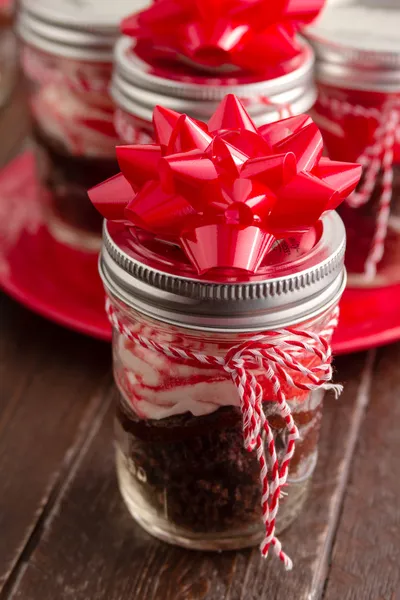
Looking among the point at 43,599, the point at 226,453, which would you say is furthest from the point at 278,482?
the point at 43,599

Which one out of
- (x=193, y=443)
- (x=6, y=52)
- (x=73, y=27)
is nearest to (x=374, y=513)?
(x=193, y=443)

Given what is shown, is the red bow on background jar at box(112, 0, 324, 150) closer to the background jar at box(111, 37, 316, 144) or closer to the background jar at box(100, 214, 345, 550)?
the background jar at box(111, 37, 316, 144)

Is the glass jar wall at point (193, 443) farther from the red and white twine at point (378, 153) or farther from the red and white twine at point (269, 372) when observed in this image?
the red and white twine at point (378, 153)

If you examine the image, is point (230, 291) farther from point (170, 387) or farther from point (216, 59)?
point (216, 59)

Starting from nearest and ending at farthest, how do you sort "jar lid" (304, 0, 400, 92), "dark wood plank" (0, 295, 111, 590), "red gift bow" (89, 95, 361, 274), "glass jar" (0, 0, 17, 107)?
→ "red gift bow" (89, 95, 361, 274) → "dark wood plank" (0, 295, 111, 590) → "jar lid" (304, 0, 400, 92) → "glass jar" (0, 0, 17, 107)

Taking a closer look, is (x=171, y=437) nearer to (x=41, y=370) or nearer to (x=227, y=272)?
(x=227, y=272)

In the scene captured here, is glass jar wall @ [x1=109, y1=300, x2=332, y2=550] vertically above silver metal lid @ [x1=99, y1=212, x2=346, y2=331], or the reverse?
silver metal lid @ [x1=99, y1=212, x2=346, y2=331]

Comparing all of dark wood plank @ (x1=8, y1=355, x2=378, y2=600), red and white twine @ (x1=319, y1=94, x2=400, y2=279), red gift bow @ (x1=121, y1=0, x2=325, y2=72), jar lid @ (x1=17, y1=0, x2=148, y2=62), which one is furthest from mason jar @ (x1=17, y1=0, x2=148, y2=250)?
dark wood plank @ (x1=8, y1=355, x2=378, y2=600)
